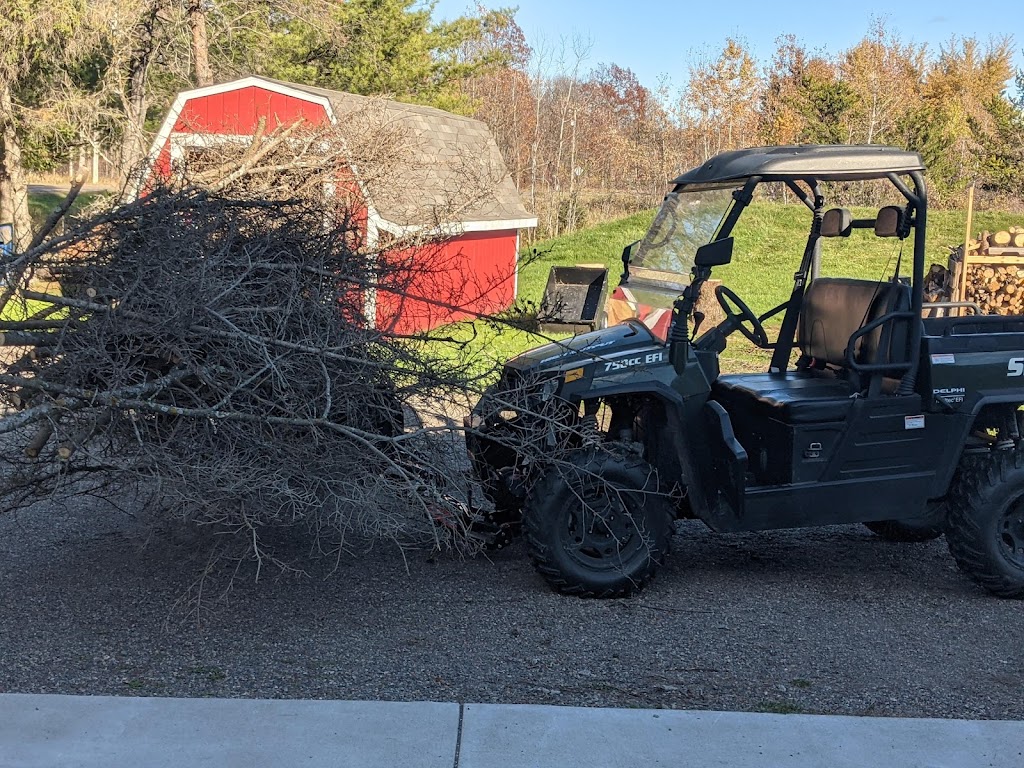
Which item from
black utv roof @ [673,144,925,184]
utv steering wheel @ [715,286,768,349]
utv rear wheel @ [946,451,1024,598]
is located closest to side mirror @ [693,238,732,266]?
black utv roof @ [673,144,925,184]

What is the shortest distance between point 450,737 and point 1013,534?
11.2 ft

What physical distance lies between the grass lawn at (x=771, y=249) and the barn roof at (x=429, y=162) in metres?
1.65

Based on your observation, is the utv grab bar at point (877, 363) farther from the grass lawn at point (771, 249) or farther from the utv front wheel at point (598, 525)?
the grass lawn at point (771, 249)

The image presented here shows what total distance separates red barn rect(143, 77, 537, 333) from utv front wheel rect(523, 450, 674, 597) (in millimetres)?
3114

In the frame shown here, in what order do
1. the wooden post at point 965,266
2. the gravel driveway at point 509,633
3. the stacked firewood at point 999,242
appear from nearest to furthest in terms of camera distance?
the gravel driveway at point 509,633 → the wooden post at point 965,266 → the stacked firewood at point 999,242

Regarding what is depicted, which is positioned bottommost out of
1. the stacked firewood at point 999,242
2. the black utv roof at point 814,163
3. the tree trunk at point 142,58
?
the stacked firewood at point 999,242

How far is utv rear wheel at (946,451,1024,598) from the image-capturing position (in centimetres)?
530

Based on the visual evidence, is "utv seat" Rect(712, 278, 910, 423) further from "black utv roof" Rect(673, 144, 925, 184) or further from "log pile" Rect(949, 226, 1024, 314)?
"log pile" Rect(949, 226, 1024, 314)

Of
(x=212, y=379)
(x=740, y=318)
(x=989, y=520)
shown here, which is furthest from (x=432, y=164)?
(x=989, y=520)

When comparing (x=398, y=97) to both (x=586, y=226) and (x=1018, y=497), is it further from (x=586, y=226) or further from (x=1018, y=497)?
(x=1018, y=497)

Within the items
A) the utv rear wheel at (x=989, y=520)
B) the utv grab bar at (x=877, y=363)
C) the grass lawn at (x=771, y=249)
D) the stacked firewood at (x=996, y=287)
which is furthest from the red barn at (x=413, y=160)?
the stacked firewood at (x=996, y=287)

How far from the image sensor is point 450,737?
12.0 ft

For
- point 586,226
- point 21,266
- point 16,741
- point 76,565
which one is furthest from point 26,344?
point 586,226

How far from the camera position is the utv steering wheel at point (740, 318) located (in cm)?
559
